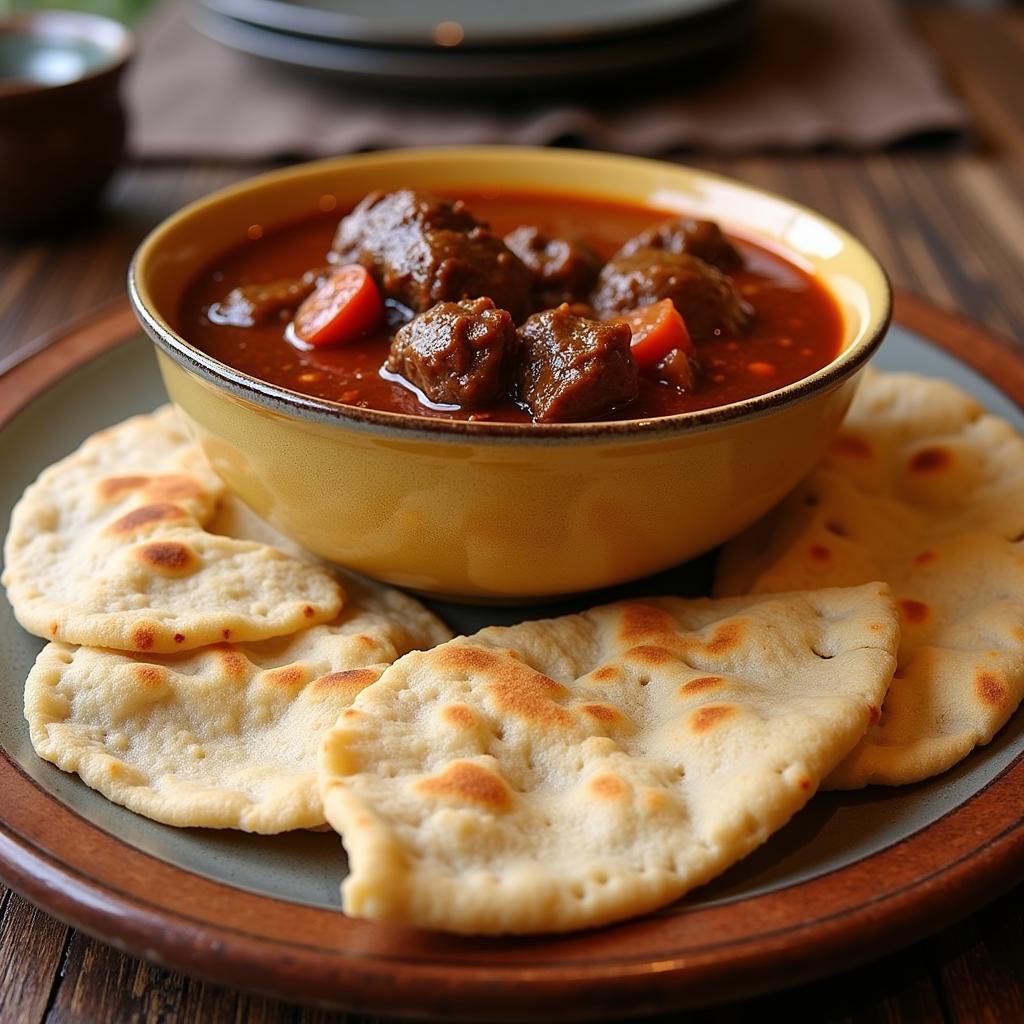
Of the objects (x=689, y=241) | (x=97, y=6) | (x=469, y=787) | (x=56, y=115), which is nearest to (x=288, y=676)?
(x=469, y=787)

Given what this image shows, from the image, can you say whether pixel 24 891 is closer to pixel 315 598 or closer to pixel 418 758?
pixel 418 758

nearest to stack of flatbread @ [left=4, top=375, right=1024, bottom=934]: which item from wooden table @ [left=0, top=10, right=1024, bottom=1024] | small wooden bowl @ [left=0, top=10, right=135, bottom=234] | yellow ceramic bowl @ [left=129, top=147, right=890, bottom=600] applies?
yellow ceramic bowl @ [left=129, top=147, right=890, bottom=600]

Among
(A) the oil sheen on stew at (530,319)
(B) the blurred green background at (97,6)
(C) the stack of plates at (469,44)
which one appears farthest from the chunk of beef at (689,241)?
(B) the blurred green background at (97,6)

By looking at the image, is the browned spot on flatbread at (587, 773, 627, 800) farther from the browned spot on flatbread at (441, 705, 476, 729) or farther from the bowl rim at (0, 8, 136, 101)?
the bowl rim at (0, 8, 136, 101)

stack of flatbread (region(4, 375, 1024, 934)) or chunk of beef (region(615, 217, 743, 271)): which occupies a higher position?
chunk of beef (region(615, 217, 743, 271))

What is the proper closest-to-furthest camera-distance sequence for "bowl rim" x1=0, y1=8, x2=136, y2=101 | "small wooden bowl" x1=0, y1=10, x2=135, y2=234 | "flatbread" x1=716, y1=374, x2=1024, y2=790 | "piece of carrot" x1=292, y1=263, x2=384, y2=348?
"flatbread" x1=716, y1=374, x2=1024, y2=790
"piece of carrot" x1=292, y1=263, x2=384, y2=348
"small wooden bowl" x1=0, y1=10, x2=135, y2=234
"bowl rim" x1=0, y1=8, x2=136, y2=101

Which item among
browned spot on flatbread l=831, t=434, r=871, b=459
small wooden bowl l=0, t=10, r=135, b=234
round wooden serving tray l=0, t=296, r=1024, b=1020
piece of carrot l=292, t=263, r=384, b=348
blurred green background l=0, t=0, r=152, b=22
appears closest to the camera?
round wooden serving tray l=0, t=296, r=1024, b=1020
